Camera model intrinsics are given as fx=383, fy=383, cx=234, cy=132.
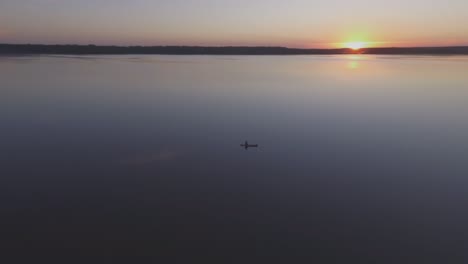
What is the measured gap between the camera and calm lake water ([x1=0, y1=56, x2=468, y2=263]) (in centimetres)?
551

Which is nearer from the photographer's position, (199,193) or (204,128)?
(199,193)

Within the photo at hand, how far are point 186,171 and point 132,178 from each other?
3.77ft

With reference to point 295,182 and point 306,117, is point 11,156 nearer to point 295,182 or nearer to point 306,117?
point 295,182

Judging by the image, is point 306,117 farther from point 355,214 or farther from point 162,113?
point 355,214

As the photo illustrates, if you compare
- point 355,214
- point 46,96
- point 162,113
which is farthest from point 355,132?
point 46,96

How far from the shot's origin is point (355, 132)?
1195 centimetres

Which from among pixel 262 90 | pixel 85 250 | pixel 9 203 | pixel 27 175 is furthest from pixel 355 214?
pixel 262 90

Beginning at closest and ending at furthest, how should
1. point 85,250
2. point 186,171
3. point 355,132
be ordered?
point 85,250 → point 186,171 → point 355,132

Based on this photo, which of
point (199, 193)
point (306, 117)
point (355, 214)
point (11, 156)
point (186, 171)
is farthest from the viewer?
point (306, 117)

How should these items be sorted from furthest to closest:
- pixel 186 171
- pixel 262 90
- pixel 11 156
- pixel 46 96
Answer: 1. pixel 262 90
2. pixel 46 96
3. pixel 11 156
4. pixel 186 171

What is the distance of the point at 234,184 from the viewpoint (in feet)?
25.1

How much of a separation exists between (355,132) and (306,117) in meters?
2.61

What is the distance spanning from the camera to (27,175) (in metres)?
7.84

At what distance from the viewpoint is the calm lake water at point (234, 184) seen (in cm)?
551
